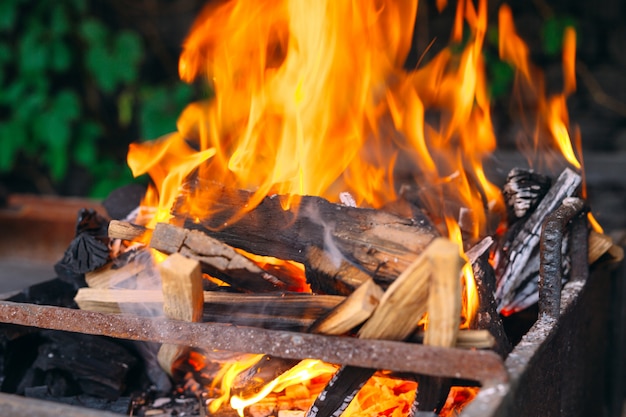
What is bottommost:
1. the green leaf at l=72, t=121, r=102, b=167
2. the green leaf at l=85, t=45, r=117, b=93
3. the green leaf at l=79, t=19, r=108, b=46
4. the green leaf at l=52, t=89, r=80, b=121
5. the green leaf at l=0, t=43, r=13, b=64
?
the green leaf at l=72, t=121, r=102, b=167

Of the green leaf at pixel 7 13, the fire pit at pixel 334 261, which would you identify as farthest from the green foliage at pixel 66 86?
the fire pit at pixel 334 261

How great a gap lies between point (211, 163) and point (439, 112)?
9.25 ft

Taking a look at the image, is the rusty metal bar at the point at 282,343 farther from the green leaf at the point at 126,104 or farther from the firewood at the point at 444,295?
the green leaf at the point at 126,104

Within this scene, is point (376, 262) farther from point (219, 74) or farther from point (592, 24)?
point (592, 24)

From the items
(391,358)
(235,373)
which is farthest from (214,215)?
(391,358)

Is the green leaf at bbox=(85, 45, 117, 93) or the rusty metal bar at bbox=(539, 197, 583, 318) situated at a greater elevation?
the green leaf at bbox=(85, 45, 117, 93)

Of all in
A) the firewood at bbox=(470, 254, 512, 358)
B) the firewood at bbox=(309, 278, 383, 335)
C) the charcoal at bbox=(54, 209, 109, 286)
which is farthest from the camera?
the charcoal at bbox=(54, 209, 109, 286)

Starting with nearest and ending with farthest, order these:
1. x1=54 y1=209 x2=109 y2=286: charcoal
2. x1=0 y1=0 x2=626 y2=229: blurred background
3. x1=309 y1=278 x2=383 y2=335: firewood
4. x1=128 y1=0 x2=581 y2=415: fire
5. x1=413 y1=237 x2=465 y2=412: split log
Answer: x1=413 y1=237 x2=465 y2=412: split log → x1=309 y1=278 x2=383 y2=335: firewood → x1=54 y1=209 x2=109 y2=286: charcoal → x1=128 y1=0 x2=581 y2=415: fire → x1=0 y1=0 x2=626 y2=229: blurred background

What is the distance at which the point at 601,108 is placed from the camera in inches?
174

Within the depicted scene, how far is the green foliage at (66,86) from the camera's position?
4941 mm

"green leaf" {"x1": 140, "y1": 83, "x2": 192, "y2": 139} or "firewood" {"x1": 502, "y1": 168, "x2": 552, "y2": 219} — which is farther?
"green leaf" {"x1": 140, "y1": 83, "x2": 192, "y2": 139}

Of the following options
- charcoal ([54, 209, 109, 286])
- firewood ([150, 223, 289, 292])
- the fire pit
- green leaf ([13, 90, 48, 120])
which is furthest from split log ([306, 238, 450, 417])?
green leaf ([13, 90, 48, 120])

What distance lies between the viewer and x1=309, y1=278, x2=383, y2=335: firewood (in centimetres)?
144

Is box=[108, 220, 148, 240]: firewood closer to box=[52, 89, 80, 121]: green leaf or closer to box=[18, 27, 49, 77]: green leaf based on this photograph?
box=[52, 89, 80, 121]: green leaf
